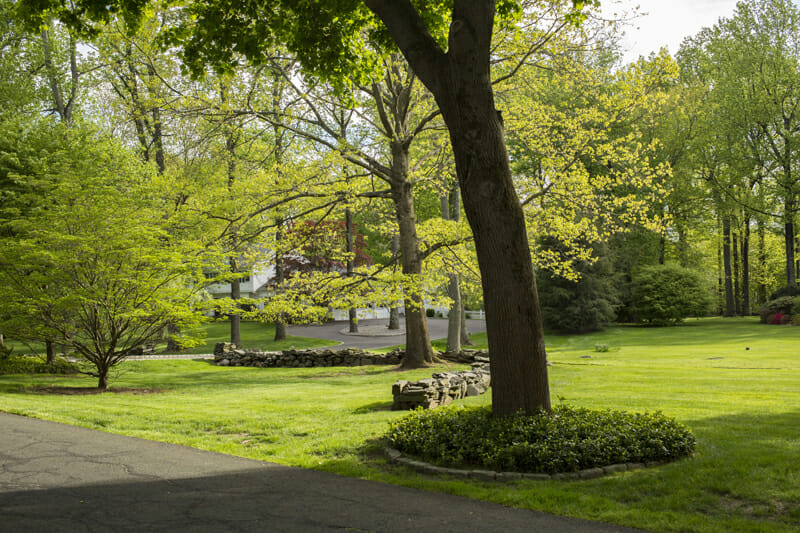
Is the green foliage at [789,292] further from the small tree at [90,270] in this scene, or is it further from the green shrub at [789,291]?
the small tree at [90,270]

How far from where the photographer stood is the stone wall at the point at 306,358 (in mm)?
20172

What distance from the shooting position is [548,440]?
20.3 ft

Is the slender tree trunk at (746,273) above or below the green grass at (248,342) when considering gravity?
above

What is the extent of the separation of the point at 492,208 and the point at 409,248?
10.6m

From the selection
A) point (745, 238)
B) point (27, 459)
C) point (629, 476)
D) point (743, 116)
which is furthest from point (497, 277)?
point (745, 238)

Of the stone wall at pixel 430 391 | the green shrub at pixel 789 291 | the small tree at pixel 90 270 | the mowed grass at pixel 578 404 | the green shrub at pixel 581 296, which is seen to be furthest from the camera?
the green shrub at pixel 789 291

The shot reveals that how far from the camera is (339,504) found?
5168 mm

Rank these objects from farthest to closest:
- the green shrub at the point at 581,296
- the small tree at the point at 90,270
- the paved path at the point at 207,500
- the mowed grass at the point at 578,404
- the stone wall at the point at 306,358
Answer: the green shrub at the point at 581,296
the stone wall at the point at 306,358
the small tree at the point at 90,270
the mowed grass at the point at 578,404
the paved path at the point at 207,500

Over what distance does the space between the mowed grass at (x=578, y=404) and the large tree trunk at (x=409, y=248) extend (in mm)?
1064

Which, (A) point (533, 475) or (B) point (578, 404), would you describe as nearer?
(A) point (533, 475)

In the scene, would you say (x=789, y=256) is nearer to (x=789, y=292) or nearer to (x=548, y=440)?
(x=789, y=292)

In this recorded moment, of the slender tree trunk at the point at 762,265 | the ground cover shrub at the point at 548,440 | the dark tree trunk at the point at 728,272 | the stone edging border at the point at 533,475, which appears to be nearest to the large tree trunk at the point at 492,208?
the ground cover shrub at the point at 548,440

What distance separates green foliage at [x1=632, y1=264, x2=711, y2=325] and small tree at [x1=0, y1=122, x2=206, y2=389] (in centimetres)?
2807

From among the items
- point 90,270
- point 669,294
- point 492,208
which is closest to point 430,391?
point 492,208
